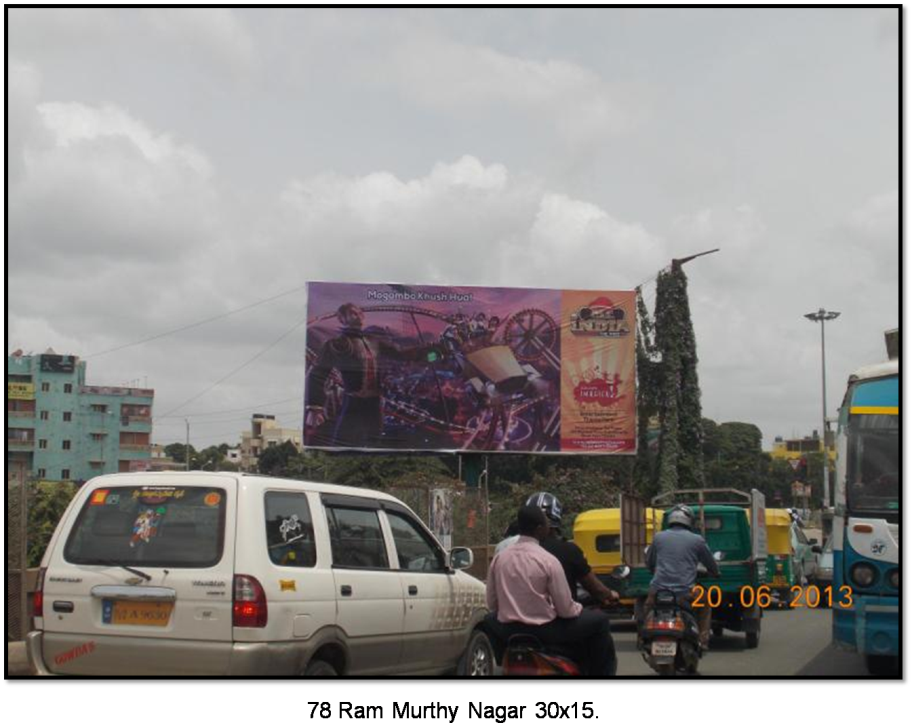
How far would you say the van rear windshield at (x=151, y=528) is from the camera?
22.4ft

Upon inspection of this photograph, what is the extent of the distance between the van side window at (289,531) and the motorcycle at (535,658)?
4.97 feet

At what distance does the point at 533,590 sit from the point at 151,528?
7.89 ft

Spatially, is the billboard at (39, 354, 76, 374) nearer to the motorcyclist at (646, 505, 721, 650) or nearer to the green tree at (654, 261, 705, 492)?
the green tree at (654, 261, 705, 492)

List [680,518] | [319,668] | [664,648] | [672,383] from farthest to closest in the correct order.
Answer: [672,383] < [680,518] < [664,648] < [319,668]

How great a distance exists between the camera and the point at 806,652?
1331 centimetres

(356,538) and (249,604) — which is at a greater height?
(356,538)

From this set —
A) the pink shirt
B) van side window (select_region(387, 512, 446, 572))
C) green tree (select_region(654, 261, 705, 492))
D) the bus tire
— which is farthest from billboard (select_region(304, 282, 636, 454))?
the pink shirt

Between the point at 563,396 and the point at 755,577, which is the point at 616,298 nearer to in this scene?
the point at 563,396

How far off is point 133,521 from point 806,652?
30.0 ft

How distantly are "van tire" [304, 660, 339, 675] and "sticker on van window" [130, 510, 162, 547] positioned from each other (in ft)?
4.17

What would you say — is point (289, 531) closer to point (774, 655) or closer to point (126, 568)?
point (126, 568)

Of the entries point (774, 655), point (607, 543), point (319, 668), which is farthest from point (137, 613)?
point (607, 543)

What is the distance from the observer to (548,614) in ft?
21.3

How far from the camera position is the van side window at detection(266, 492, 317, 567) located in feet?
22.9
